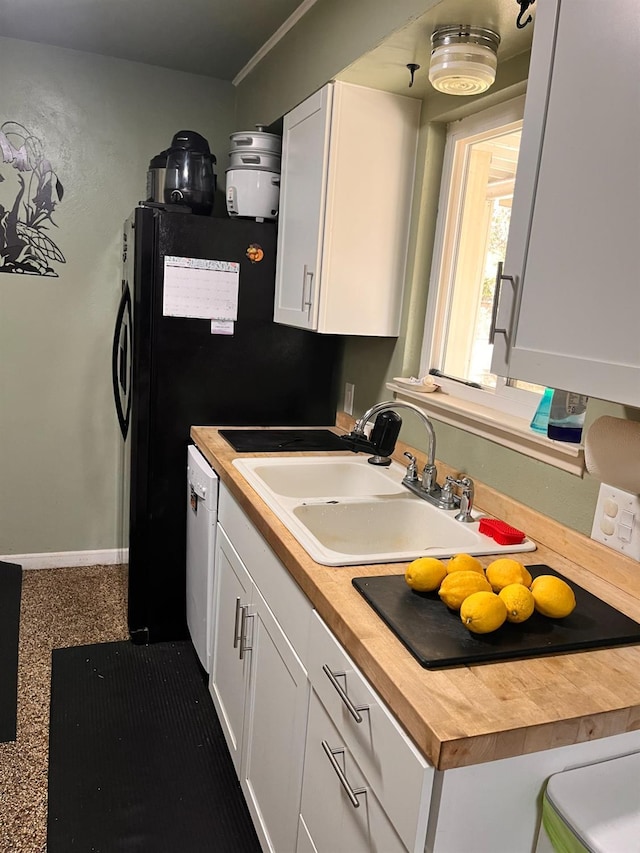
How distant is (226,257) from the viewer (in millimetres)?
2500

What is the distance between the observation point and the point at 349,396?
2.68 meters

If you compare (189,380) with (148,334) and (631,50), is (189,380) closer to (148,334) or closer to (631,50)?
(148,334)

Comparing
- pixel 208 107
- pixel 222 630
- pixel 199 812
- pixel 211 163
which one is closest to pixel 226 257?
pixel 211 163

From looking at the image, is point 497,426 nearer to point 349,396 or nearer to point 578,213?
point 578,213

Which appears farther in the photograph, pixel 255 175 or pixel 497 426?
pixel 255 175

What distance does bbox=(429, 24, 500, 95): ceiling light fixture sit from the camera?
1570mm

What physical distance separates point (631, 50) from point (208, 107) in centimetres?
261

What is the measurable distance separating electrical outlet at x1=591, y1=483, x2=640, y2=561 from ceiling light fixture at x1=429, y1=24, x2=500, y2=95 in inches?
40.7

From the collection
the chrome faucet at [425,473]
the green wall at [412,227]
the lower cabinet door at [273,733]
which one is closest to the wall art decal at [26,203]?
the green wall at [412,227]

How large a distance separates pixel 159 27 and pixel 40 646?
250 centimetres

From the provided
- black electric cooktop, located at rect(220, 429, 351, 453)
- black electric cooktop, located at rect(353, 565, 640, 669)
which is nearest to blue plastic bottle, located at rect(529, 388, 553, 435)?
black electric cooktop, located at rect(353, 565, 640, 669)

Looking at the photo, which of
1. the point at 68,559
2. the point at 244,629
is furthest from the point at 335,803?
the point at 68,559

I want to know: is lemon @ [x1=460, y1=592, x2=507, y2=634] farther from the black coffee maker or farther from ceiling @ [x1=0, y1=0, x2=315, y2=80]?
ceiling @ [x1=0, y1=0, x2=315, y2=80]

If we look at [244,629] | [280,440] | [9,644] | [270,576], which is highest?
[280,440]
